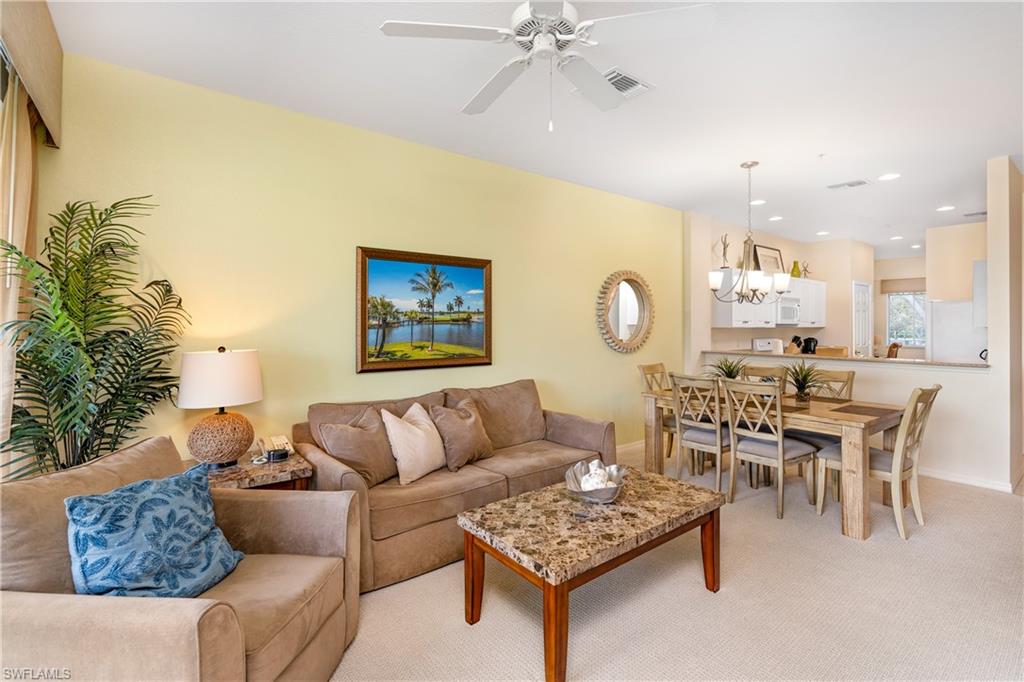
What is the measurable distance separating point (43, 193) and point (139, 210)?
1.24 ft

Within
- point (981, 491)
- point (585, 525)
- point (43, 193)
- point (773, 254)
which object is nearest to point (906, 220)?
point (773, 254)

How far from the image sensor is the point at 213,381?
2.38 meters

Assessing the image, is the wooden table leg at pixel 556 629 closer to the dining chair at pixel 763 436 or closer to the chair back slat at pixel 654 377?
the dining chair at pixel 763 436

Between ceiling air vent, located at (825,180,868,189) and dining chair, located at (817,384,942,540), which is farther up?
ceiling air vent, located at (825,180,868,189)

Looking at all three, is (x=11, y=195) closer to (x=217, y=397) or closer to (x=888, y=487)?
(x=217, y=397)

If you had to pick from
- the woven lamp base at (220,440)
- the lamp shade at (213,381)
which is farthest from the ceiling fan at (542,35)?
the woven lamp base at (220,440)

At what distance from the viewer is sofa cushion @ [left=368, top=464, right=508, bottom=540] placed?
2.47m

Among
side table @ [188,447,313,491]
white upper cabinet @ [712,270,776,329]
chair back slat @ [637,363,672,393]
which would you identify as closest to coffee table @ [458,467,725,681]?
side table @ [188,447,313,491]

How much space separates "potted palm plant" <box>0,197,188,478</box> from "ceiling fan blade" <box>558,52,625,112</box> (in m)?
2.25

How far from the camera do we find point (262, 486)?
2.38 metres

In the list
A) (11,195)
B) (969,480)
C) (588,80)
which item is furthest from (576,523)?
(969,480)

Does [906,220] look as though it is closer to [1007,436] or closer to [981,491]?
[1007,436]

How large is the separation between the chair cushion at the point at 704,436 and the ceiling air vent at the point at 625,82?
255 centimetres

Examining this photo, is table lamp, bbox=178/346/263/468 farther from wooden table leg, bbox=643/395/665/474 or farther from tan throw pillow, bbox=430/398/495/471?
wooden table leg, bbox=643/395/665/474
